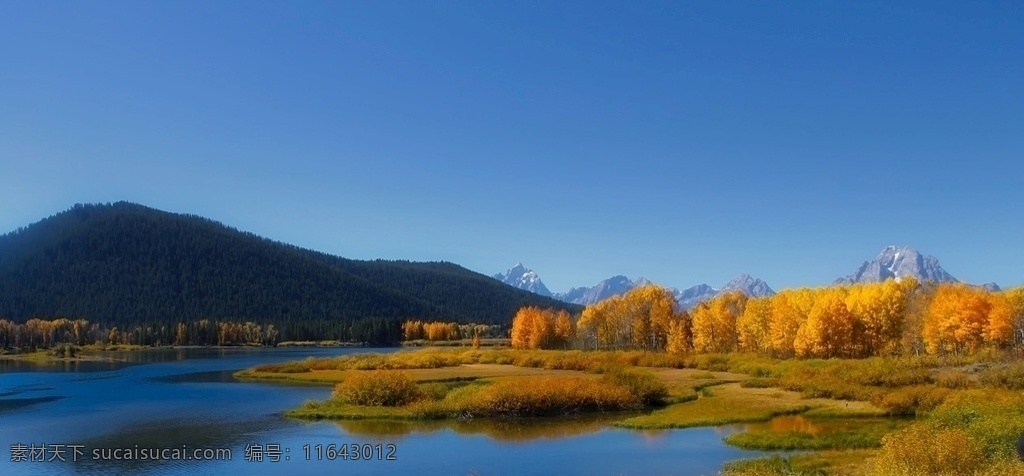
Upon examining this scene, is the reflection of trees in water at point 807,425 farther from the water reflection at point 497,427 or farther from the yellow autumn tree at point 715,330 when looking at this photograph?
the yellow autumn tree at point 715,330

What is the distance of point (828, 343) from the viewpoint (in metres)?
102

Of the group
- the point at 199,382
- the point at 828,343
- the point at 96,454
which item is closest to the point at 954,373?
the point at 828,343

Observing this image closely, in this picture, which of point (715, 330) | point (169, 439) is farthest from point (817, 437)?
point (715, 330)

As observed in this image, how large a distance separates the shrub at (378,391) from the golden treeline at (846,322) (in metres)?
66.0

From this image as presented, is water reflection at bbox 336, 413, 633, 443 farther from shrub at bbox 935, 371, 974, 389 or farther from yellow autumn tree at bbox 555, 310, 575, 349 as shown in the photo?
yellow autumn tree at bbox 555, 310, 575, 349

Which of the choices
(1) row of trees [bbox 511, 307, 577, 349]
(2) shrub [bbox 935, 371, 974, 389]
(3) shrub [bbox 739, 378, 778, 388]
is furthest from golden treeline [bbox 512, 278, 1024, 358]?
(2) shrub [bbox 935, 371, 974, 389]

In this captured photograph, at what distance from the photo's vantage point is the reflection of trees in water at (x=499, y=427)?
46031mm

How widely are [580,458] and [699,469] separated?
6.08m

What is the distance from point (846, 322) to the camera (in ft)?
342

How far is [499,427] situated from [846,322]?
72.4 m

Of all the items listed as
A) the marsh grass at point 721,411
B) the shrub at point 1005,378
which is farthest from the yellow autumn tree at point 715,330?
the shrub at point 1005,378

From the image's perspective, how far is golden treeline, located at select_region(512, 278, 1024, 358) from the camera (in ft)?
→ 325

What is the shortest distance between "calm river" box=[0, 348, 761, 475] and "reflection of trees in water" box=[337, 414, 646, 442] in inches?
2.7

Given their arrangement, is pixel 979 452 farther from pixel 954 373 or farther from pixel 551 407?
pixel 954 373
